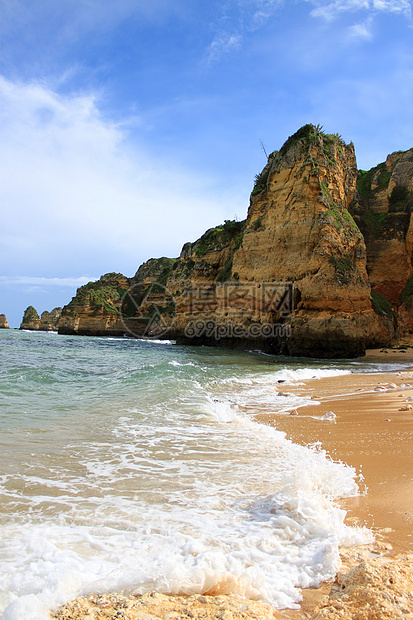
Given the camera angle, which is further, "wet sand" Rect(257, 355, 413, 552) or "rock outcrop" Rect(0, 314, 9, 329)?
"rock outcrop" Rect(0, 314, 9, 329)

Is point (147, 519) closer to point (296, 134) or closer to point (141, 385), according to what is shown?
point (141, 385)

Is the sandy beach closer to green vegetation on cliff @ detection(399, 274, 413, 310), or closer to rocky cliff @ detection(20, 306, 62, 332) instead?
green vegetation on cliff @ detection(399, 274, 413, 310)

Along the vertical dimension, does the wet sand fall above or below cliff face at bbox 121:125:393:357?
below

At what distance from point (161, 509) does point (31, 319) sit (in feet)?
402

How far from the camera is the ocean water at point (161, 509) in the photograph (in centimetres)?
199

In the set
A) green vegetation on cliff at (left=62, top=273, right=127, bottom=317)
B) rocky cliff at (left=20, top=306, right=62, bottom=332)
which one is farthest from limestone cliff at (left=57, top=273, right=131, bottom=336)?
rocky cliff at (left=20, top=306, right=62, bottom=332)

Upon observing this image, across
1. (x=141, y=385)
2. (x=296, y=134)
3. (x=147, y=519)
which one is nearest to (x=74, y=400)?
(x=141, y=385)

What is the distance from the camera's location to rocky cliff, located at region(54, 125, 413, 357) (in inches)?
786

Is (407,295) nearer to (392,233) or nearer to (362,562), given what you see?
(392,233)

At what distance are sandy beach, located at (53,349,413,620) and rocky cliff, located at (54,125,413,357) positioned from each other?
592 inches

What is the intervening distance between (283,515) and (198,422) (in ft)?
11.4

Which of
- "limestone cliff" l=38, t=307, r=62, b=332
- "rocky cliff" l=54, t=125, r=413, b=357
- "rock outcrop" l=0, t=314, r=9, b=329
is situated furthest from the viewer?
"rock outcrop" l=0, t=314, r=9, b=329

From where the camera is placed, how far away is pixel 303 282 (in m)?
20.7

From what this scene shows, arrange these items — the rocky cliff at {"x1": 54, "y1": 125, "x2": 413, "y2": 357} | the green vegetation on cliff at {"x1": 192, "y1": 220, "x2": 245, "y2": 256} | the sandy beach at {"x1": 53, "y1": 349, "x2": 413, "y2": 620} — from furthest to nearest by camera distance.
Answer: the green vegetation on cliff at {"x1": 192, "y1": 220, "x2": 245, "y2": 256}
the rocky cliff at {"x1": 54, "y1": 125, "x2": 413, "y2": 357}
the sandy beach at {"x1": 53, "y1": 349, "x2": 413, "y2": 620}
